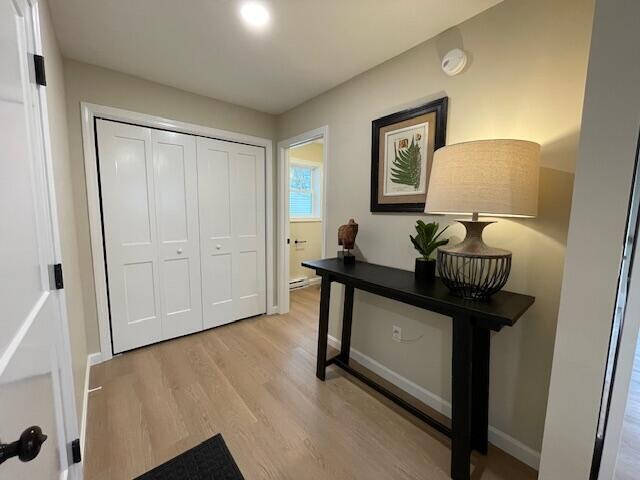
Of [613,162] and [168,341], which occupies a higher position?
[613,162]

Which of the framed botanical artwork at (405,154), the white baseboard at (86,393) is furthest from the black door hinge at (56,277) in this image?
the framed botanical artwork at (405,154)

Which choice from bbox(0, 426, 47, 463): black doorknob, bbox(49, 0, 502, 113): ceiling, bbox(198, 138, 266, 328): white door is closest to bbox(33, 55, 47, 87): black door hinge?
bbox(49, 0, 502, 113): ceiling

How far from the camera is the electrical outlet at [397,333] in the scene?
1954mm

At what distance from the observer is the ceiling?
4.69ft

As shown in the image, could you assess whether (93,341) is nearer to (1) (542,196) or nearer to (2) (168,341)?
(2) (168,341)

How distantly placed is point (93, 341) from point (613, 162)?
10.4ft

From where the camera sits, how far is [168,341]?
258cm

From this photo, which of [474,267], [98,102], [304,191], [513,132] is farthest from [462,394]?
[304,191]

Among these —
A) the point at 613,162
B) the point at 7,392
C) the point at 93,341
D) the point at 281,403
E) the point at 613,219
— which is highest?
the point at 613,162

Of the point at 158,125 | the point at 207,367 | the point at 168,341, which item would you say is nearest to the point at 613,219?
the point at 207,367

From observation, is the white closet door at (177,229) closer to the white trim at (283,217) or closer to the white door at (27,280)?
the white trim at (283,217)

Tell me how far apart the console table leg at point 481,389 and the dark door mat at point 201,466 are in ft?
3.99

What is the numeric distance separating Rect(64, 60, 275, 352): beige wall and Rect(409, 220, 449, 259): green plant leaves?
2.12 meters

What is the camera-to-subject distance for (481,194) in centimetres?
112
